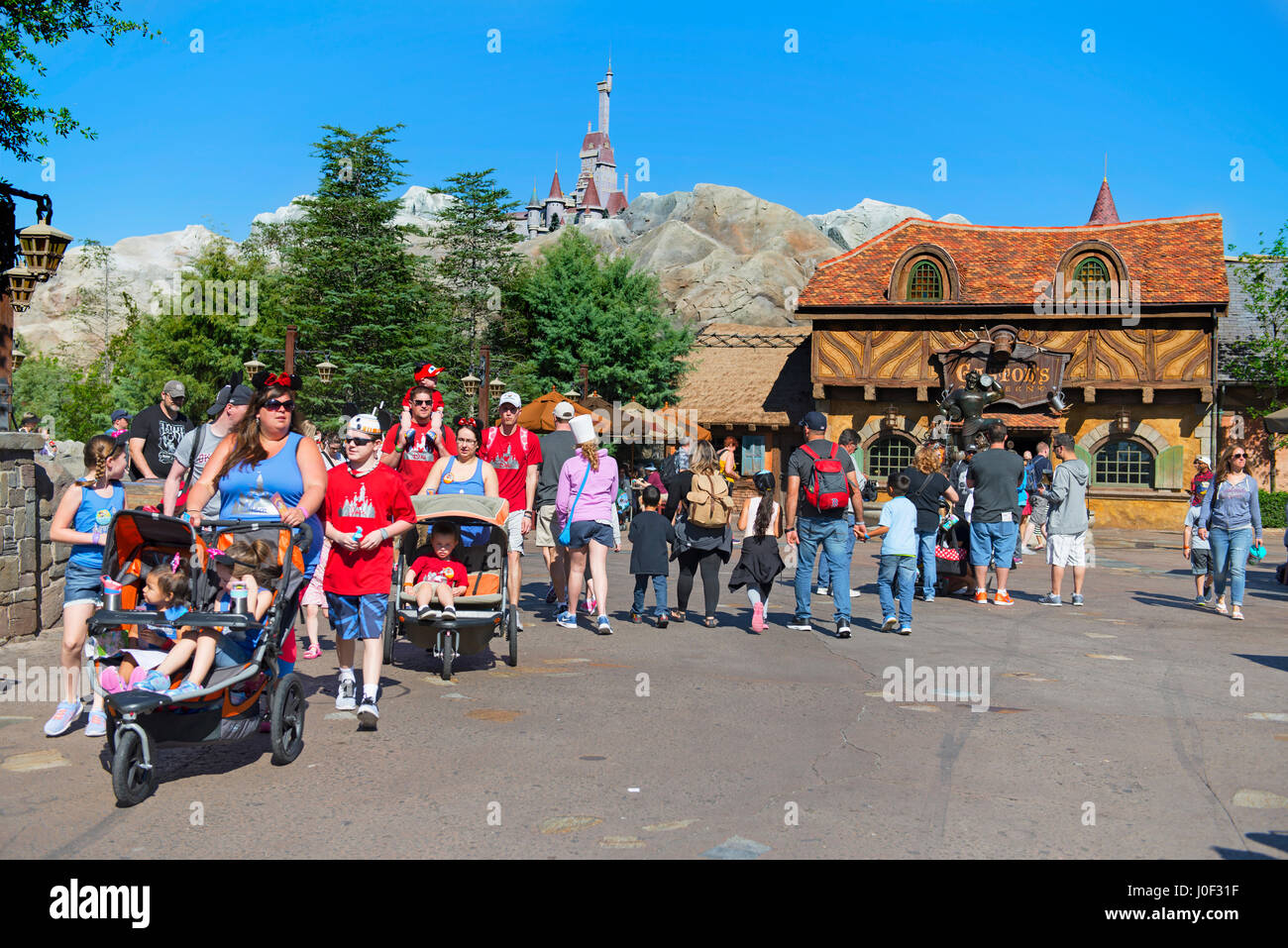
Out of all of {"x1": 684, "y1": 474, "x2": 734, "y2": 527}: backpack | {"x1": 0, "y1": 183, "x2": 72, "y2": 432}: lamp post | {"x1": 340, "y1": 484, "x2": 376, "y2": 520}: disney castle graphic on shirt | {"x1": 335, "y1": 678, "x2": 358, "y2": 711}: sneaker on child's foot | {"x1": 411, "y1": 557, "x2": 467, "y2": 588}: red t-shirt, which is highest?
{"x1": 0, "y1": 183, "x2": 72, "y2": 432}: lamp post

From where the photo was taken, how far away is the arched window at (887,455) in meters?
32.8

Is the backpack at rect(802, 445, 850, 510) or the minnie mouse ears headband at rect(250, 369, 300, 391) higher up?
the minnie mouse ears headband at rect(250, 369, 300, 391)

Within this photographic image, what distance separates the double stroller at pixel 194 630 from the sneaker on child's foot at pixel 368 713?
1.25ft

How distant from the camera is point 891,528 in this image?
10.4 meters

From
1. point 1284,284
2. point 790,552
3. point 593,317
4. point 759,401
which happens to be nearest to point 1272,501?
point 1284,284

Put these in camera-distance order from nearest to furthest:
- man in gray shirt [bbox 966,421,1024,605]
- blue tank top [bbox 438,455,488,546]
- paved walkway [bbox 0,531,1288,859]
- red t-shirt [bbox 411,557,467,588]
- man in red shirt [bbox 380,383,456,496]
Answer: paved walkway [bbox 0,531,1288,859]
red t-shirt [bbox 411,557,467,588]
blue tank top [bbox 438,455,488,546]
man in red shirt [bbox 380,383,456,496]
man in gray shirt [bbox 966,421,1024,605]

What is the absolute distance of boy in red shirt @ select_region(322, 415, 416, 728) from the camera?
633cm

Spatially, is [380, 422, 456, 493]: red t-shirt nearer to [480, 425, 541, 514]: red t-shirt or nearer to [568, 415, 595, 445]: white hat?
[480, 425, 541, 514]: red t-shirt

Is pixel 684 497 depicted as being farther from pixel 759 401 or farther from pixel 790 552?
pixel 759 401

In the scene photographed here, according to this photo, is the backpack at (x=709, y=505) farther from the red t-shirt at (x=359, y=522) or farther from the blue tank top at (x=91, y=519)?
the blue tank top at (x=91, y=519)

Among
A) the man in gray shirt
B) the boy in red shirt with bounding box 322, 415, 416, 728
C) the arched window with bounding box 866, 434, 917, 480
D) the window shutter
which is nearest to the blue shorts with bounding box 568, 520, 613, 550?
the boy in red shirt with bounding box 322, 415, 416, 728

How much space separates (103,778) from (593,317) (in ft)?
117

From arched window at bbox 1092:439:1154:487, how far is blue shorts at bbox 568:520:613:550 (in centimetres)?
2525

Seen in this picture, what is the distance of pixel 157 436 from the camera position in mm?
10297
